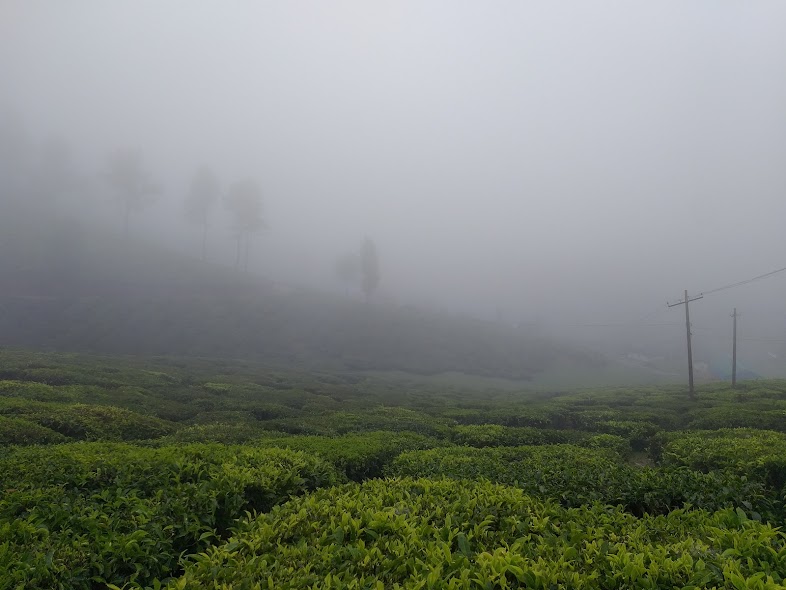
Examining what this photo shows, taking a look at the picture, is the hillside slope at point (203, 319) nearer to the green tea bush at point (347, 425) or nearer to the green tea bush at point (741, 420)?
the green tea bush at point (347, 425)

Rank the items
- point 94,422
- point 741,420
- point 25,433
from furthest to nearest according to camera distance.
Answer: point 741,420
point 94,422
point 25,433

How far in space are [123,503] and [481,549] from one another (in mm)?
4766

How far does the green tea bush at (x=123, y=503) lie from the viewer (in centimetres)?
441

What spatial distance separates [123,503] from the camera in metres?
5.72

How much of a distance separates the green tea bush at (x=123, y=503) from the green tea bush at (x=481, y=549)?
88cm

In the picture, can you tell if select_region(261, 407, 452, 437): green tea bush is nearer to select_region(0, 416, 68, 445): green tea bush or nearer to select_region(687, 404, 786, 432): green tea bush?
select_region(0, 416, 68, 445): green tea bush

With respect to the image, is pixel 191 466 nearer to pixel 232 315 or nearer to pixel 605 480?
pixel 605 480

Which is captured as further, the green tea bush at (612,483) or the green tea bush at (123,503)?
the green tea bush at (612,483)

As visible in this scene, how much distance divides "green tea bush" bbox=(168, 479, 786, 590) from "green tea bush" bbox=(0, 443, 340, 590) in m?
0.88

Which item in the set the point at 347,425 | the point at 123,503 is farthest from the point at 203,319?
the point at 123,503

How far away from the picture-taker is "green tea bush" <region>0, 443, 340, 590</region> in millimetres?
4406

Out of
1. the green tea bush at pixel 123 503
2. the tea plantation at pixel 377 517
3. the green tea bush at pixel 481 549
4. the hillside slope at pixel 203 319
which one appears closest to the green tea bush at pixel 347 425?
the tea plantation at pixel 377 517

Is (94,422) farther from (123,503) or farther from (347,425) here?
(123,503)

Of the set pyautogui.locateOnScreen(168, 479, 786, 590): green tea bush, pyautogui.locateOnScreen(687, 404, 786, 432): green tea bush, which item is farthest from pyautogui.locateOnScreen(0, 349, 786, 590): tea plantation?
pyautogui.locateOnScreen(687, 404, 786, 432): green tea bush
